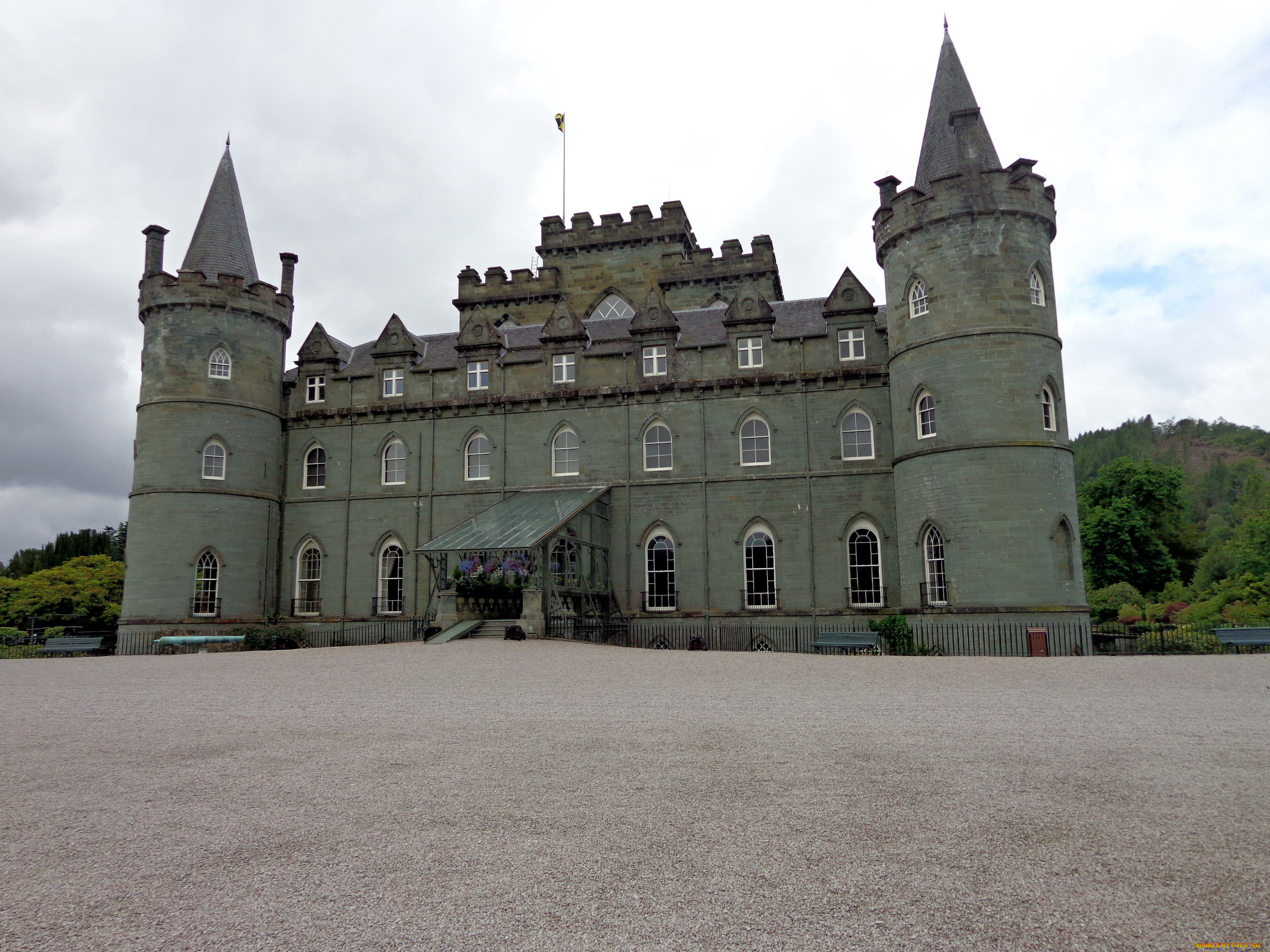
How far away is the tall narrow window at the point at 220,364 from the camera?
33.2 meters

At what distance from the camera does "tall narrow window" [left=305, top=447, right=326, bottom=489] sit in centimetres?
3484

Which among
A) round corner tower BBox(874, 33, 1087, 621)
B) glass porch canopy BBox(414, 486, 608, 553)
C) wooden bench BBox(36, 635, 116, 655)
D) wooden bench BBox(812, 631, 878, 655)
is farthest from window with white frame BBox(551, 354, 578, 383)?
wooden bench BBox(36, 635, 116, 655)

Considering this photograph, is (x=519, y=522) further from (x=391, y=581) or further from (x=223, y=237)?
(x=223, y=237)

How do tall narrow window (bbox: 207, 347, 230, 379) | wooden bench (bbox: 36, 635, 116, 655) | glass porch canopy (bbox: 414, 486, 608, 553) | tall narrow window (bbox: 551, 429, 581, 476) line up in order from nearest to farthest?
glass porch canopy (bbox: 414, 486, 608, 553) < wooden bench (bbox: 36, 635, 116, 655) < tall narrow window (bbox: 551, 429, 581, 476) < tall narrow window (bbox: 207, 347, 230, 379)

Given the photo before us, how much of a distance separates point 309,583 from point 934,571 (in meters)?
22.6

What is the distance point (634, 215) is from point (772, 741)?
32944 millimetres

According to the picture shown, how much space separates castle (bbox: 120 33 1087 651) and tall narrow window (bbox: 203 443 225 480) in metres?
0.12

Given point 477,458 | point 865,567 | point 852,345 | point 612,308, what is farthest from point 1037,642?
point 612,308

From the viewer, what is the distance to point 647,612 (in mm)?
30547

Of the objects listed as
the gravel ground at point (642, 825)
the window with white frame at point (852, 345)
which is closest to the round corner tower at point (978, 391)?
the window with white frame at point (852, 345)

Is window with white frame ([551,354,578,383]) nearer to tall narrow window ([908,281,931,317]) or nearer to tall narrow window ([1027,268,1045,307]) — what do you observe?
tall narrow window ([908,281,931,317])

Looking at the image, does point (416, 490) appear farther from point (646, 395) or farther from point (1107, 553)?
point (1107, 553)

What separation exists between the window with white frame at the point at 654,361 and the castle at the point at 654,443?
8 cm

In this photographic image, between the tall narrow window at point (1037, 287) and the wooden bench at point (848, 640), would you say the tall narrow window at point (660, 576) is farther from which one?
the tall narrow window at point (1037, 287)
